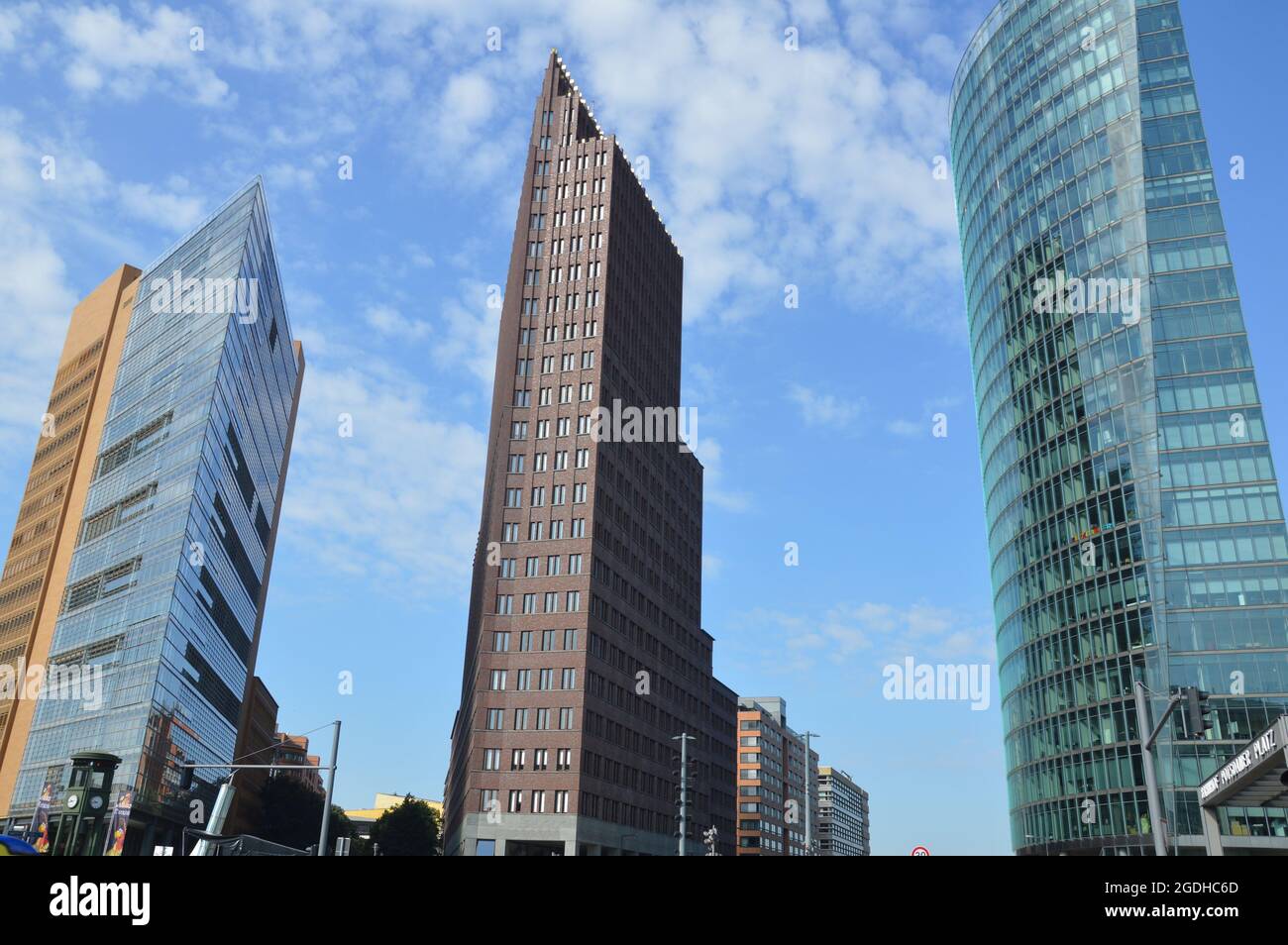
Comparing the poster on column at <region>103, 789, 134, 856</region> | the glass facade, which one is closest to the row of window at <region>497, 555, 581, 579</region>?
the glass facade

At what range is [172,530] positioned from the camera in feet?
327

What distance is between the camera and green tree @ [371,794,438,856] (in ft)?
486

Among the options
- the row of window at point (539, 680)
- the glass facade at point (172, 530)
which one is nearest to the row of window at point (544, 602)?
the row of window at point (539, 680)

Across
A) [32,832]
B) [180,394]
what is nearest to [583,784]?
[32,832]

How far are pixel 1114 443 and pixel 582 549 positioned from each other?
48078 millimetres

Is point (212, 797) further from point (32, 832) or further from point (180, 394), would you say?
point (180, 394)

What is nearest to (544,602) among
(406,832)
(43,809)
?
(43,809)

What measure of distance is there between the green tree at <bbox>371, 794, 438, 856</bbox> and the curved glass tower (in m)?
91.7

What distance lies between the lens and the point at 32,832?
89875mm

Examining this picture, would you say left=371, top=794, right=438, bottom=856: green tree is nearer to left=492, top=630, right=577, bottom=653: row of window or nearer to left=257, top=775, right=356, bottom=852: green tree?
left=257, top=775, right=356, bottom=852: green tree

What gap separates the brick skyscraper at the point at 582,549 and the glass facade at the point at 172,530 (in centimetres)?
2948

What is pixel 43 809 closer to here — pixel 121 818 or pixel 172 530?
pixel 121 818

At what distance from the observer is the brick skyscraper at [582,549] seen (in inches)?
3612
